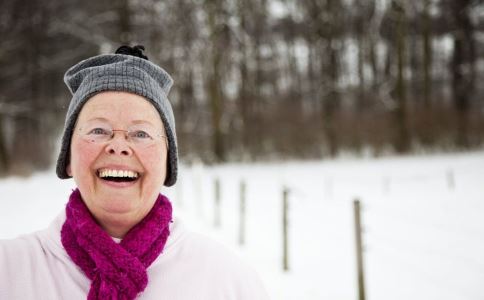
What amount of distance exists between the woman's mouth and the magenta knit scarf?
0.45 feet

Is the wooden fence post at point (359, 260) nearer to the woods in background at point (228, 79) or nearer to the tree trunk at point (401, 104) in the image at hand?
the woods in background at point (228, 79)

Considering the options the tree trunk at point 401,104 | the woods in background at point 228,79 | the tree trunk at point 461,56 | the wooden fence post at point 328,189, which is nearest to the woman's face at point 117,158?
A: the wooden fence post at point 328,189

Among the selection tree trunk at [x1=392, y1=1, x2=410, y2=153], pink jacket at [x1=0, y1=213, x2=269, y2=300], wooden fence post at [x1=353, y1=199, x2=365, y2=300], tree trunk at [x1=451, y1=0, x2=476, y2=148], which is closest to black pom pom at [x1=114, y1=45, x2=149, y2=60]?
pink jacket at [x1=0, y1=213, x2=269, y2=300]

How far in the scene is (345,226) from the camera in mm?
7535

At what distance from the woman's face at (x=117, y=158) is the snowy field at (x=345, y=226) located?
311 centimetres

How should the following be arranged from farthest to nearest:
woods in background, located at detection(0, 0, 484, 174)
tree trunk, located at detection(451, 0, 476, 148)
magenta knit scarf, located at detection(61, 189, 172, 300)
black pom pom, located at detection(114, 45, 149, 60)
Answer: tree trunk, located at detection(451, 0, 476, 148), woods in background, located at detection(0, 0, 484, 174), black pom pom, located at detection(114, 45, 149, 60), magenta knit scarf, located at detection(61, 189, 172, 300)

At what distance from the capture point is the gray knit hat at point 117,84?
1.45 m

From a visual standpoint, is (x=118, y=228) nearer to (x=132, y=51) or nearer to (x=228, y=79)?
(x=132, y=51)

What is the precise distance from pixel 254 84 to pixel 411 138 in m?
8.99

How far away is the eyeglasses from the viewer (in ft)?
4.64

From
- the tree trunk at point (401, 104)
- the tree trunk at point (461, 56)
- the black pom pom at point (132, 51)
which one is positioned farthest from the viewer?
the tree trunk at point (461, 56)

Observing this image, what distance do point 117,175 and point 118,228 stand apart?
20cm

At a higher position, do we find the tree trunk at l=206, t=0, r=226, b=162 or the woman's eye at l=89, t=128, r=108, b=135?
the tree trunk at l=206, t=0, r=226, b=162

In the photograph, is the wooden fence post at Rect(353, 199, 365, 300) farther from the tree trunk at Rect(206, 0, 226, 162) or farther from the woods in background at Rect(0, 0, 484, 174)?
the tree trunk at Rect(206, 0, 226, 162)
